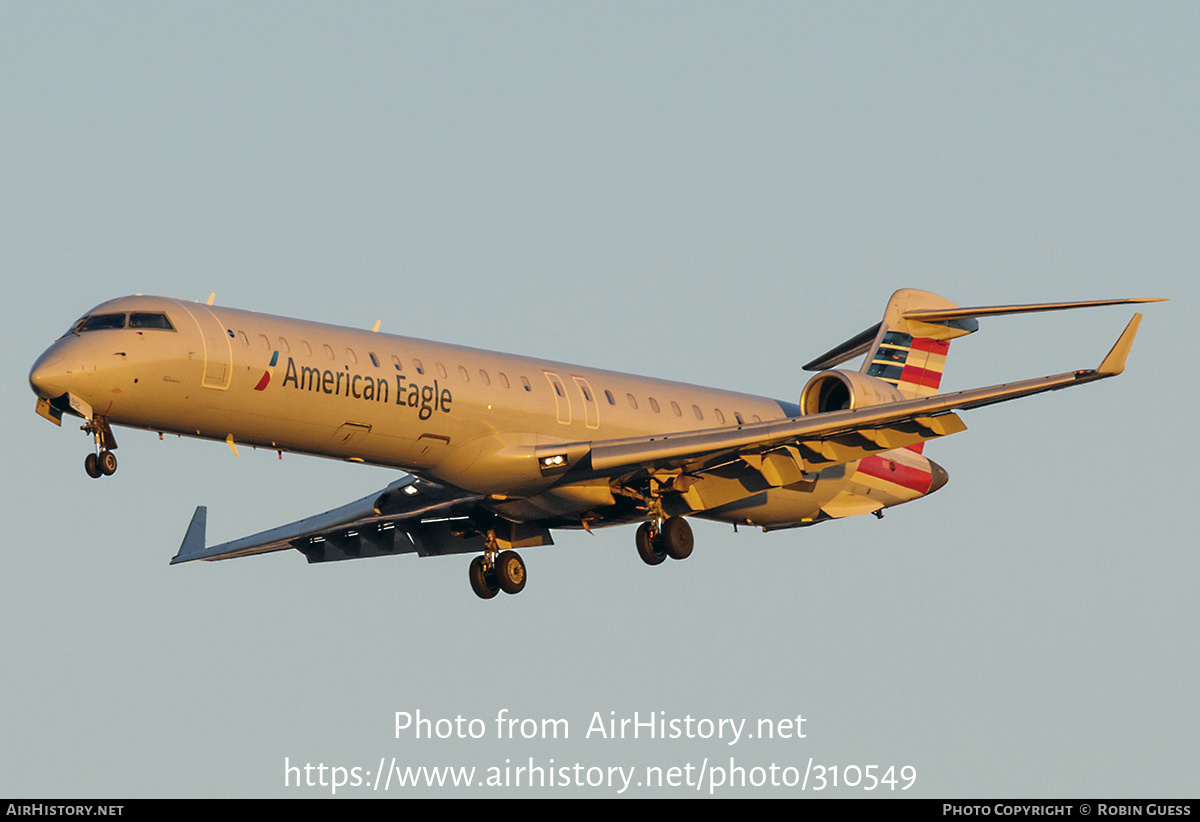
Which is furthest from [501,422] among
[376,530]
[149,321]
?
[376,530]

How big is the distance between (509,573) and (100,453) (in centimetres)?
887

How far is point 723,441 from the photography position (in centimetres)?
3008

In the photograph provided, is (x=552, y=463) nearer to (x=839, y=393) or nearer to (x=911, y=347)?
(x=839, y=393)

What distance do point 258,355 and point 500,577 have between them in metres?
7.44

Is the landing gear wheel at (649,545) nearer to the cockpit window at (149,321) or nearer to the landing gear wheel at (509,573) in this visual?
the landing gear wheel at (509,573)

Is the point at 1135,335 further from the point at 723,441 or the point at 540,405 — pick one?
the point at 540,405

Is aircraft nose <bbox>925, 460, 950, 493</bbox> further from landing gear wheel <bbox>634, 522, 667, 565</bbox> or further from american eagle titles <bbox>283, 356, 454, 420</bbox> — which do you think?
american eagle titles <bbox>283, 356, 454, 420</bbox>

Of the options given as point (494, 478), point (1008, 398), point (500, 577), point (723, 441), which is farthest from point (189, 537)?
point (1008, 398)

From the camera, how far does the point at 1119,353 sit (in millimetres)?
27797

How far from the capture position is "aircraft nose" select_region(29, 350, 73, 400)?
84.7ft

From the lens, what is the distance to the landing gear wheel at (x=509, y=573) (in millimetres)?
32844

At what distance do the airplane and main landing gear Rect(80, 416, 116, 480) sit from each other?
0.09 ft

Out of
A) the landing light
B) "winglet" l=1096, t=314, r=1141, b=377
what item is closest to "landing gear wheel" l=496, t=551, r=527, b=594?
the landing light

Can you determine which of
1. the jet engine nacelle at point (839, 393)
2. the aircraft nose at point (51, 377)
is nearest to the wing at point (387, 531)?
the jet engine nacelle at point (839, 393)
